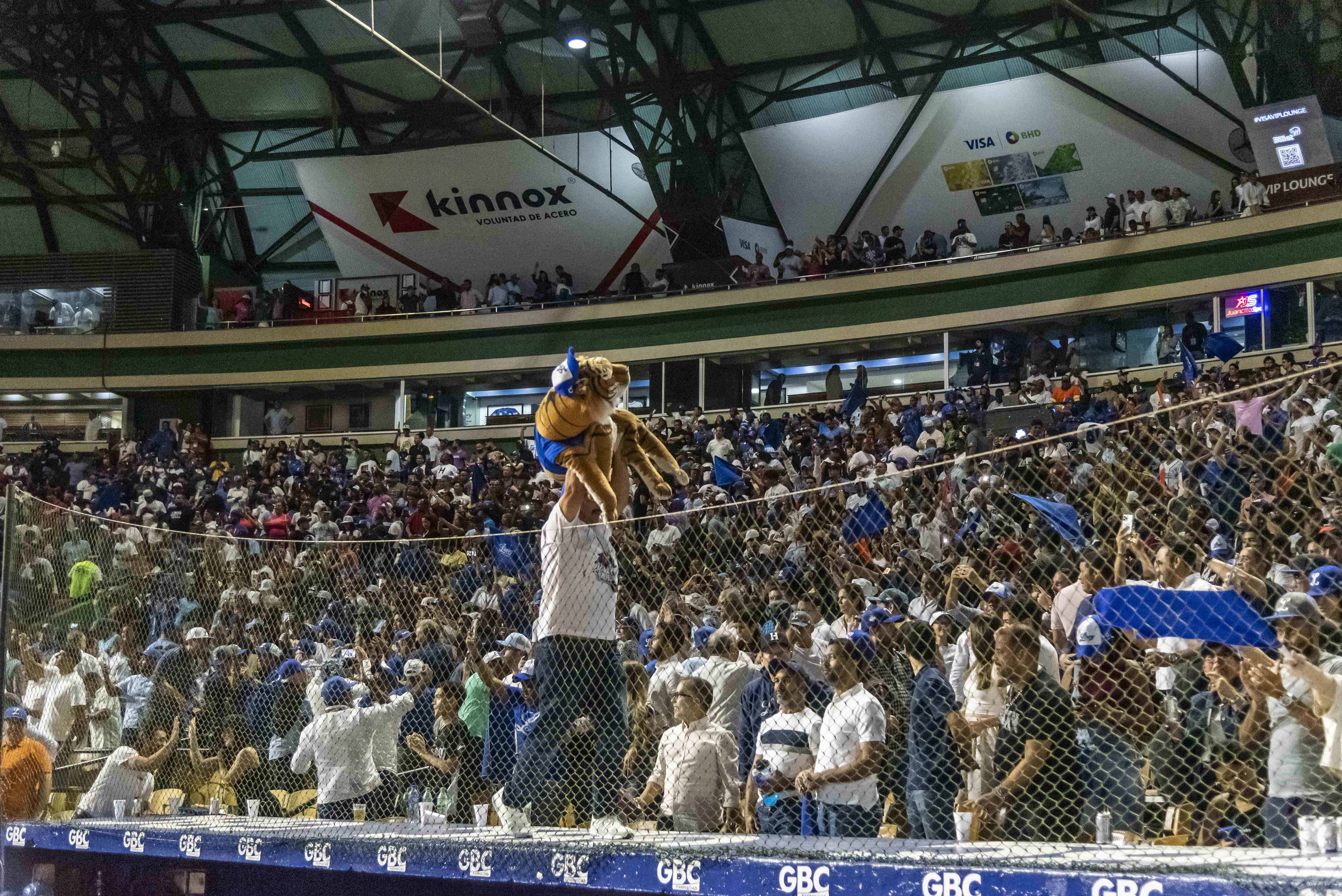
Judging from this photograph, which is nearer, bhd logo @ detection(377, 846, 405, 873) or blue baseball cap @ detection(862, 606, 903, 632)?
blue baseball cap @ detection(862, 606, 903, 632)

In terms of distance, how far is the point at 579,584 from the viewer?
6.22 meters

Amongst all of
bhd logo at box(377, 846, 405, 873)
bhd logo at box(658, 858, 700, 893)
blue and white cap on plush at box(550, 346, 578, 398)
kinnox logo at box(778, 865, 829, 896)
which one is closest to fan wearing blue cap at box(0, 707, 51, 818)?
bhd logo at box(377, 846, 405, 873)

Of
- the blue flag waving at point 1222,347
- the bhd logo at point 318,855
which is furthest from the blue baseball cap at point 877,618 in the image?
the blue flag waving at point 1222,347

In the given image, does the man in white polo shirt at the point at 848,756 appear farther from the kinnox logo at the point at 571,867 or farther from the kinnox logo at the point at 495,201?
the kinnox logo at the point at 495,201

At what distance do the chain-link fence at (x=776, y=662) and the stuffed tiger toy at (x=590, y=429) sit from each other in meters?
0.17

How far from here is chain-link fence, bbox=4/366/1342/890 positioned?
16.7 feet

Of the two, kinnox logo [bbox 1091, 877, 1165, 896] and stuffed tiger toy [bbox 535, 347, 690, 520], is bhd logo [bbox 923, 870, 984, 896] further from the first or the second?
stuffed tiger toy [bbox 535, 347, 690, 520]

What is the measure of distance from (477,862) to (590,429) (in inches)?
83.1

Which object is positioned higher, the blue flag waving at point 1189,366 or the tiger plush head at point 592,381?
the blue flag waving at point 1189,366

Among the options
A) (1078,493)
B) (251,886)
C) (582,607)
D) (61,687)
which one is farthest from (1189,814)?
(61,687)

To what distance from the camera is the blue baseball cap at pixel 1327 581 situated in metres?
4.66

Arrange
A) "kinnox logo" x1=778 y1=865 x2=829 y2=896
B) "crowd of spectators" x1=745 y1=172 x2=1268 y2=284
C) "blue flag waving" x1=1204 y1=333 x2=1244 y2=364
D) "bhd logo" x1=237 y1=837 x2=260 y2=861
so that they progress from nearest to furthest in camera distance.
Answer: "kinnox logo" x1=778 y1=865 x2=829 y2=896
"bhd logo" x1=237 y1=837 x2=260 y2=861
"blue flag waving" x1=1204 y1=333 x2=1244 y2=364
"crowd of spectators" x1=745 y1=172 x2=1268 y2=284

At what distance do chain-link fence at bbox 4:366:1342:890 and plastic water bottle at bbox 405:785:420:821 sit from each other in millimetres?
12

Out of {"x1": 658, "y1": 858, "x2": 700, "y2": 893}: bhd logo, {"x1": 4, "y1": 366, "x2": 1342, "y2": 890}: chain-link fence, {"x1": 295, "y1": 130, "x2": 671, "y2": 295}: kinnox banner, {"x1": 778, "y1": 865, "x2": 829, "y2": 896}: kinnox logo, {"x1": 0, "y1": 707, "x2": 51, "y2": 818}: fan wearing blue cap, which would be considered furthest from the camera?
{"x1": 295, "y1": 130, "x2": 671, "y2": 295}: kinnox banner
